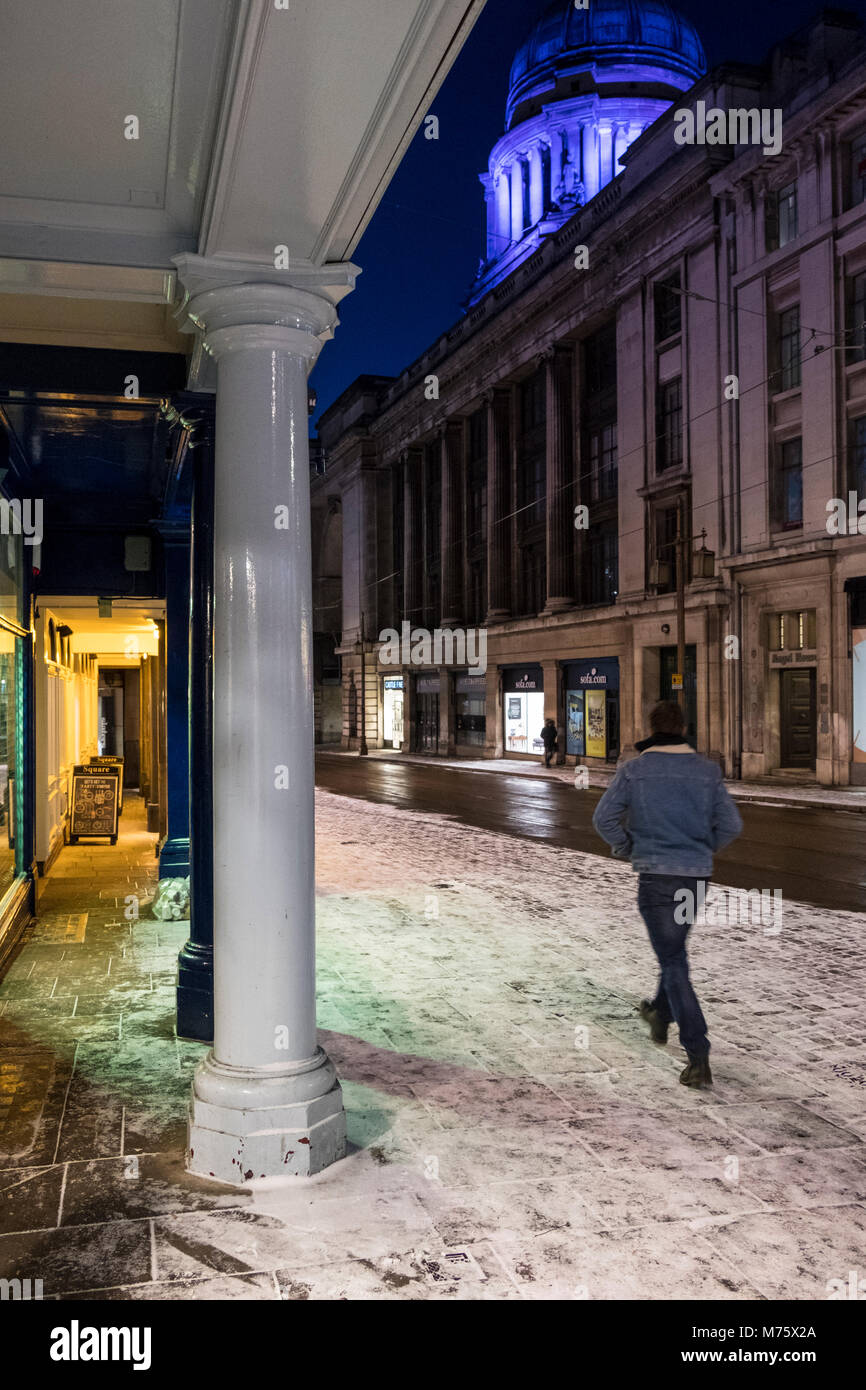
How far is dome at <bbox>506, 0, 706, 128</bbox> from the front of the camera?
2100 inches

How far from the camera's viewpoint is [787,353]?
26.3 m

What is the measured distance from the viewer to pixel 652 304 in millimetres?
31188

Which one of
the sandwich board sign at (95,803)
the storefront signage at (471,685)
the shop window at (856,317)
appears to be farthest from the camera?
the storefront signage at (471,685)

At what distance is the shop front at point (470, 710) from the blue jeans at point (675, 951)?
121 ft

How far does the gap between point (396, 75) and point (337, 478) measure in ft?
191

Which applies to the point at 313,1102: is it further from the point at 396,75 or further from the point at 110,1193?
the point at 396,75

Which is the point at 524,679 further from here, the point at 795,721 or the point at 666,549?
the point at 795,721

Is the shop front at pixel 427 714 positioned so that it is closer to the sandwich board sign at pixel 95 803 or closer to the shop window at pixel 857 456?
the shop window at pixel 857 456

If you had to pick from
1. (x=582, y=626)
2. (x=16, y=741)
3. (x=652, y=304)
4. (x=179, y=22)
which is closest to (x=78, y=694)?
(x=16, y=741)

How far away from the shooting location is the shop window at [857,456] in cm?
2373
